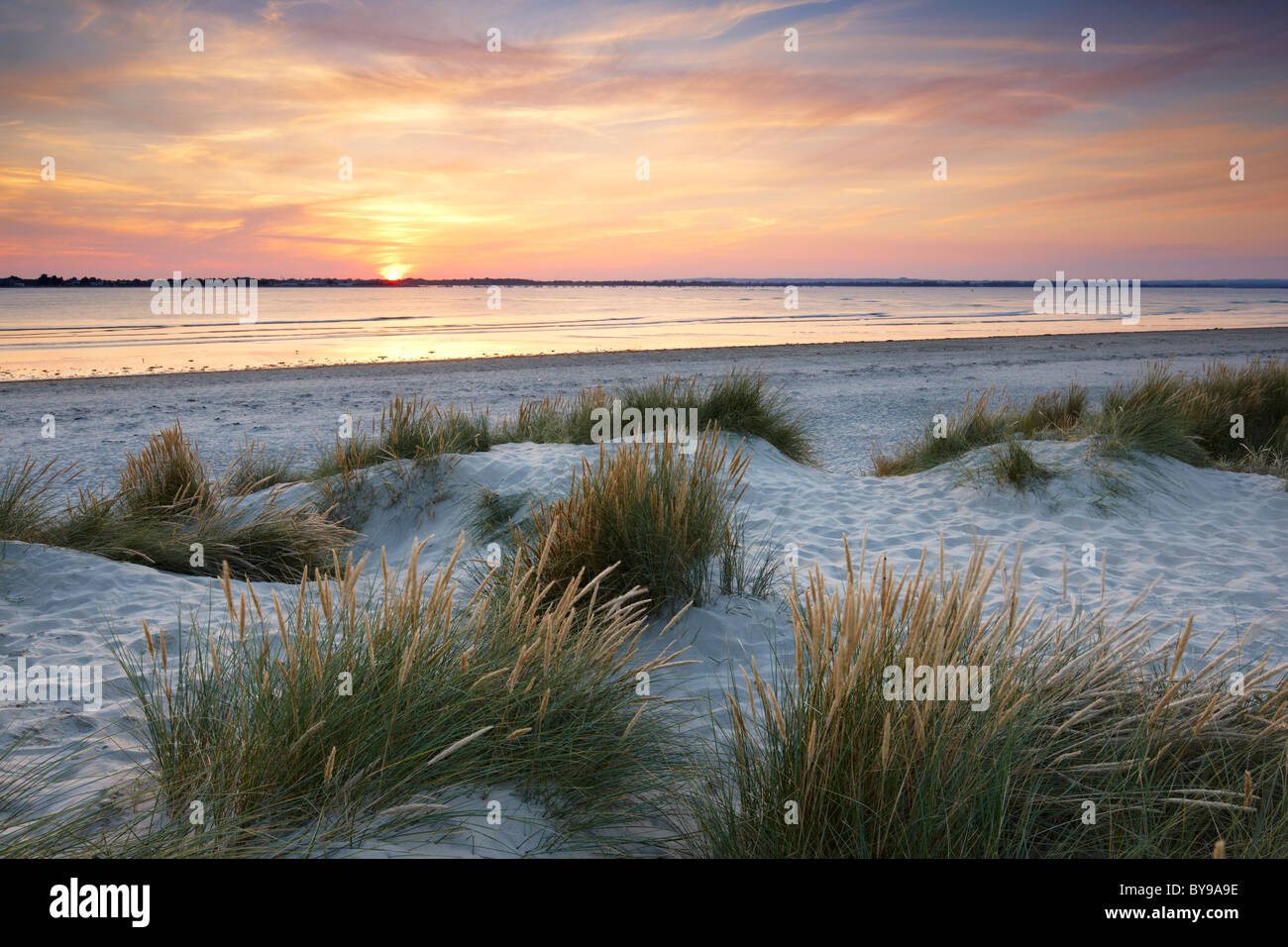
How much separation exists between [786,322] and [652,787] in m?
39.7

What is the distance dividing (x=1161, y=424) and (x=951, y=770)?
7392 millimetres

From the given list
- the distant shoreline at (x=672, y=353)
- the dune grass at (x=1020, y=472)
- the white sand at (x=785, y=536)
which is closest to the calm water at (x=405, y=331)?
the distant shoreline at (x=672, y=353)

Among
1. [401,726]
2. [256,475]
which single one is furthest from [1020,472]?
[256,475]

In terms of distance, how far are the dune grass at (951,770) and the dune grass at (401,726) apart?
0.37 metres

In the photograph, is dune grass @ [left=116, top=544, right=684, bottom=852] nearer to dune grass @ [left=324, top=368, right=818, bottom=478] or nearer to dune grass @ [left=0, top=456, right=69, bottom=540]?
dune grass @ [left=0, top=456, right=69, bottom=540]

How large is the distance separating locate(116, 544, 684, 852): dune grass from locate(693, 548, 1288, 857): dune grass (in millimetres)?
366

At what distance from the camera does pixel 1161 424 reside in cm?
781

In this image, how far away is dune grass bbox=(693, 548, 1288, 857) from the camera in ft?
6.28

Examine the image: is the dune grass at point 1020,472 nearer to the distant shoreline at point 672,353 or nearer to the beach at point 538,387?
the beach at point 538,387

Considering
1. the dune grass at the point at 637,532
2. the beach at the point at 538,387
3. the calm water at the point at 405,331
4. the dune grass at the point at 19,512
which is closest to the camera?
the dune grass at the point at 637,532

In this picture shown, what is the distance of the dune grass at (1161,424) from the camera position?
25.4ft
